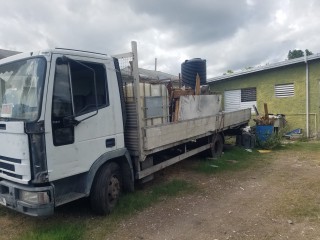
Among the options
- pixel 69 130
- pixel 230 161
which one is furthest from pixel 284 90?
pixel 69 130

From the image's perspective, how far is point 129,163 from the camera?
4.88 metres

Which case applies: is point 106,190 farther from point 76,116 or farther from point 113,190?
point 76,116

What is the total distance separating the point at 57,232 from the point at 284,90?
12.3m

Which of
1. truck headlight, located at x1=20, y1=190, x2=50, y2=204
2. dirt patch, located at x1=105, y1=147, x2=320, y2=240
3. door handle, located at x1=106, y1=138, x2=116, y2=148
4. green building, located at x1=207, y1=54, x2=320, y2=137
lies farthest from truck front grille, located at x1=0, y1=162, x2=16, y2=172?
green building, located at x1=207, y1=54, x2=320, y2=137

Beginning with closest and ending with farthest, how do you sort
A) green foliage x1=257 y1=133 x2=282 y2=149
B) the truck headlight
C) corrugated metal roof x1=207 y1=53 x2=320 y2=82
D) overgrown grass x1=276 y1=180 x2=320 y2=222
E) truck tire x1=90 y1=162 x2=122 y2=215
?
1. the truck headlight
2. truck tire x1=90 y1=162 x2=122 y2=215
3. overgrown grass x1=276 y1=180 x2=320 y2=222
4. green foliage x1=257 y1=133 x2=282 y2=149
5. corrugated metal roof x1=207 y1=53 x2=320 y2=82

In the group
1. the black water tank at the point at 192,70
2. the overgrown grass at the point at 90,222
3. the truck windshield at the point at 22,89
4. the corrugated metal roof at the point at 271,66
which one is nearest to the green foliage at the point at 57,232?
the overgrown grass at the point at 90,222

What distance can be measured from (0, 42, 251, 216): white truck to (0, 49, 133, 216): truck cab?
0.01 m

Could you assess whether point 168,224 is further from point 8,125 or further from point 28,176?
point 8,125

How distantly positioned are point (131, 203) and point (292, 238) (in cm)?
256

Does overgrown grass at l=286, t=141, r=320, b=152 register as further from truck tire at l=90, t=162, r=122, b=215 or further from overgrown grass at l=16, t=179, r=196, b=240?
truck tire at l=90, t=162, r=122, b=215

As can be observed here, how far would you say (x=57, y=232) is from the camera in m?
3.98

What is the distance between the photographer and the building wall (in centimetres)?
1256

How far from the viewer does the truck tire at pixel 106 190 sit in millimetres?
4363

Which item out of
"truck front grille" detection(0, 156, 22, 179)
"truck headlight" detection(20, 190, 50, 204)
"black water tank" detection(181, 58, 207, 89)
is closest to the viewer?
"truck headlight" detection(20, 190, 50, 204)
